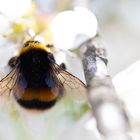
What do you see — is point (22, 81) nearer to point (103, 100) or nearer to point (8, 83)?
point (8, 83)

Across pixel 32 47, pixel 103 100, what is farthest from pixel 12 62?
pixel 103 100

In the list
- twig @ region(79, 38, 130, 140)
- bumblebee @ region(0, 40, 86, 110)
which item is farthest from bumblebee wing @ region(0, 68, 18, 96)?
twig @ region(79, 38, 130, 140)

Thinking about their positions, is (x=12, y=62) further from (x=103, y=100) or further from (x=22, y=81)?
(x=103, y=100)

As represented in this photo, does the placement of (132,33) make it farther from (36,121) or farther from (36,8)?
(36,121)

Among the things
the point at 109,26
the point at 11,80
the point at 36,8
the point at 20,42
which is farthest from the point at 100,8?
the point at 11,80

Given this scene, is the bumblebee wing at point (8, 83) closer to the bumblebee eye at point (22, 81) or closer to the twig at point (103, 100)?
the bumblebee eye at point (22, 81)
